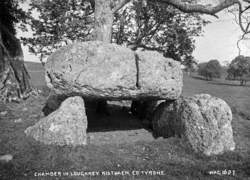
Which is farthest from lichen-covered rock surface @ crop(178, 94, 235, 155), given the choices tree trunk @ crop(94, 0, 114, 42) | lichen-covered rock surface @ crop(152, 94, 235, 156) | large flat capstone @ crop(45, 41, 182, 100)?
tree trunk @ crop(94, 0, 114, 42)

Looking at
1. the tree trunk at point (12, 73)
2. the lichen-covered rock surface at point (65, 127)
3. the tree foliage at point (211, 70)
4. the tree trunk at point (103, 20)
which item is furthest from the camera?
the tree foliage at point (211, 70)

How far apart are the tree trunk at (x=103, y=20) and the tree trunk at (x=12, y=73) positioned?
4357mm

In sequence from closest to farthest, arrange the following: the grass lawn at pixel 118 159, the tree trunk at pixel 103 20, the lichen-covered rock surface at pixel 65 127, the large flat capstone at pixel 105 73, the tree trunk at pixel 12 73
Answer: the grass lawn at pixel 118 159 < the lichen-covered rock surface at pixel 65 127 < the large flat capstone at pixel 105 73 < the tree trunk at pixel 103 20 < the tree trunk at pixel 12 73

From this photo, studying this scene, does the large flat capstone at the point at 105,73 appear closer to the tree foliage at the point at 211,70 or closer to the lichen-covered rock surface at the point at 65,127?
the lichen-covered rock surface at the point at 65,127

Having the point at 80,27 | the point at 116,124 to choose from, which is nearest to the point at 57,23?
the point at 80,27

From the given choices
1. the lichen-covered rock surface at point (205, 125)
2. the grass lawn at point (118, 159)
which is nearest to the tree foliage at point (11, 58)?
the grass lawn at point (118, 159)

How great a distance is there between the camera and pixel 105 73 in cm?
574

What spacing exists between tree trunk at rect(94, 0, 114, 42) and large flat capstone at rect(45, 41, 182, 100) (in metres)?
2.14

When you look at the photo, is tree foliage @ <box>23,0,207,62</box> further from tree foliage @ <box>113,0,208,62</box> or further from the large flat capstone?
the large flat capstone

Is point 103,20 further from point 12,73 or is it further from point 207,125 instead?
point 207,125

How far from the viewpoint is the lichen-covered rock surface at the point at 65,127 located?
533cm

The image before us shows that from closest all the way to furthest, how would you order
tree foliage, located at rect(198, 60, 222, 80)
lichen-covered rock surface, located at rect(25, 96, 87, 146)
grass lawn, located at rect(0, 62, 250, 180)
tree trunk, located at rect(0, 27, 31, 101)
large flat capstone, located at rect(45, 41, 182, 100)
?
grass lawn, located at rect(0, 62, 250, 180) < lichen-covered rock surface, located at rect(25, 96, 87, 146) < large flat capstone, located at rect(45, 41, 182, 100) < tree trunk, located at rect(0, 27, 31, 101) < tree foliage, located at rect(198, 60, 222, 80)

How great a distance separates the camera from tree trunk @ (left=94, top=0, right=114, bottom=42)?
8023 millimetres

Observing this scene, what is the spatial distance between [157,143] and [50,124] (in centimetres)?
278
